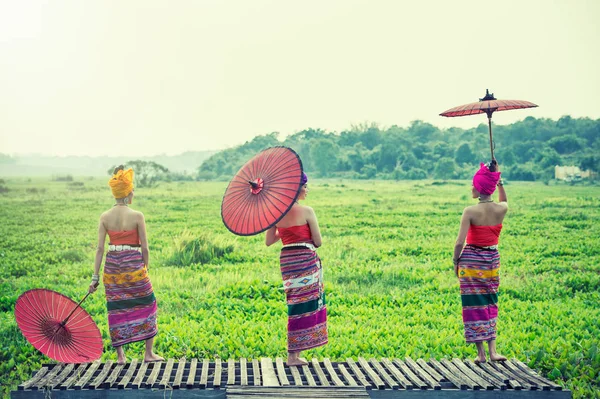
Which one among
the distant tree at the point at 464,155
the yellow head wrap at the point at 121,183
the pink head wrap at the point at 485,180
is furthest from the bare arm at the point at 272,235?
the distant tree at the point at 464,155

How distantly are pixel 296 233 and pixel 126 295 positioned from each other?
1.76 m

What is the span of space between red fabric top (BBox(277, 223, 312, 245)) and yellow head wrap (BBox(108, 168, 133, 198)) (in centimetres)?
154

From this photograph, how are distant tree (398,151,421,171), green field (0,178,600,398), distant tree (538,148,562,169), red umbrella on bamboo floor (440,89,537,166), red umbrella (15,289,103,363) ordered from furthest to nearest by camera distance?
1. distant tree (398,151,421,171)
2. distant tree (538,148,562,169)
3. green field (0,178,600,398)
4. red umbrella on bamboo floor (440,89,537,166)
5. red umbrella (15,289,103,363)

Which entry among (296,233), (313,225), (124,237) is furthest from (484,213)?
(124,237)

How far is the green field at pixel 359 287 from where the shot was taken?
759 cm

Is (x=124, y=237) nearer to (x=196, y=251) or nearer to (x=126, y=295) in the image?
(x=126, y=295)

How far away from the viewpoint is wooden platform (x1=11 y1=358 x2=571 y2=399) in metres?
5.54

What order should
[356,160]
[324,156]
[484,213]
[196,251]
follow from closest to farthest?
[484,213] < [196,251] < [356,160] < [324,156]

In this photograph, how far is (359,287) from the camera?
1069cm

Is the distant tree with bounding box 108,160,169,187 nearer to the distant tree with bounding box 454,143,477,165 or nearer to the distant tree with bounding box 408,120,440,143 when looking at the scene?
the distant tree with bounding box 454,143,477,165

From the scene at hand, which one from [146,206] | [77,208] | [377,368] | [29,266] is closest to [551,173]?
[146,206]

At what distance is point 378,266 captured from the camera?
482 inches

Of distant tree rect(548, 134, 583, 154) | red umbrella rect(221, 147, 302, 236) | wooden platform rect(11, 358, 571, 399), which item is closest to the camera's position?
wooden platform rect(11, 358, 571, 399)

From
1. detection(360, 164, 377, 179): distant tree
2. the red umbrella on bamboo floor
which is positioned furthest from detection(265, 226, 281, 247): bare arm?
detection(360, 164, 377, 179): distant tree
